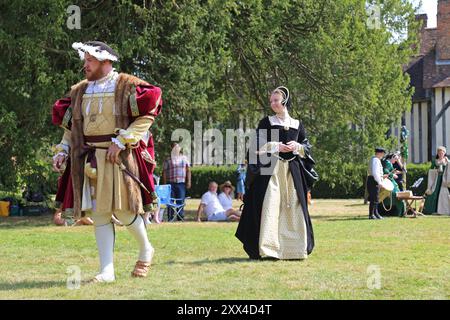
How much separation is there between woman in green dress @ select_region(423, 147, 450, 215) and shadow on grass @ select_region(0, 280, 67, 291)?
14.7m

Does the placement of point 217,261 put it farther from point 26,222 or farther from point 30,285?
point 26,222

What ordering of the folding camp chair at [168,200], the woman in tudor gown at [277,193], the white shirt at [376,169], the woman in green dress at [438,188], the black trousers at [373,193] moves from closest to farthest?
the woman in tudor gown at [277,193], the folding camp chair at [168,200], the black trousers at [373,193], the white shirt at [376,169], the woman in green dress at [438,188]

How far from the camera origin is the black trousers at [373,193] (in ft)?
57.2

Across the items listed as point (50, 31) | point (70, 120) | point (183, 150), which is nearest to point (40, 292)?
point (70, 120)

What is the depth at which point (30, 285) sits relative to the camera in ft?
21.6

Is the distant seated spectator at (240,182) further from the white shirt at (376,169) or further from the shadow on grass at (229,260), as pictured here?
the shadow on grass at (229,260)

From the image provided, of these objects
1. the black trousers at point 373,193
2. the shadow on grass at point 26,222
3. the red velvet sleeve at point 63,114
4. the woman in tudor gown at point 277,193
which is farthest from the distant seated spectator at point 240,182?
the red velvet sleeve at point 63,114

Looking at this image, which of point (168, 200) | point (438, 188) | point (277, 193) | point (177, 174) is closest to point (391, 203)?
point (438, 188)

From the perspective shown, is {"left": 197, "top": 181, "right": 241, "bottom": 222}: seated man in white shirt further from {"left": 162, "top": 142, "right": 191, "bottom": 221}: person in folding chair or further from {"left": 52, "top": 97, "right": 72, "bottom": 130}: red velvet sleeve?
{"left": 52, "top": 97, "right": 72, "bottom": 130}: red velvet sleeve

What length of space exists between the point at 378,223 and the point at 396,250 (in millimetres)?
5904

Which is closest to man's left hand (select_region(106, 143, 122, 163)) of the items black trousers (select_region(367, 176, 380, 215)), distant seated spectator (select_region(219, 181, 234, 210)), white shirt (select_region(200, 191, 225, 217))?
white shirt (select_region(200, 191, 225, 217))

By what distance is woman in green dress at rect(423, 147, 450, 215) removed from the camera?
65.1 ft
